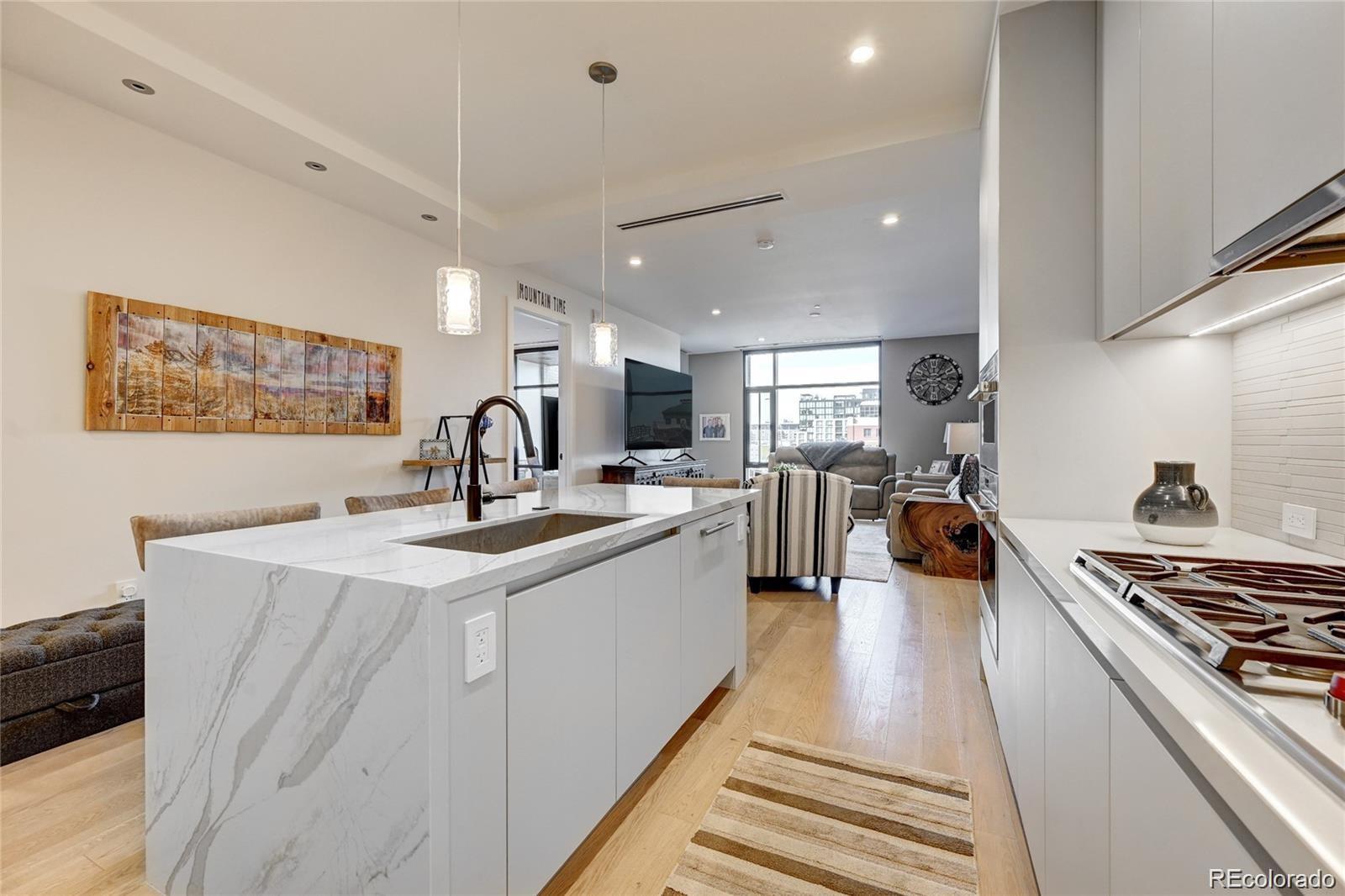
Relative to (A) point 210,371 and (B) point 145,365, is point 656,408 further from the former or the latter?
(B) point 145,365

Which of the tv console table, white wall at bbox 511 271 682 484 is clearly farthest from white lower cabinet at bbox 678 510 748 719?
white wall at bbox 511 271 682 484

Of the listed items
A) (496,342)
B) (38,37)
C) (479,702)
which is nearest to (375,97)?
(38,37)

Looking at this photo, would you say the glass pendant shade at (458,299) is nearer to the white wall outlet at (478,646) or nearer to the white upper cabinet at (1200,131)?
the white wall outlet at (478,646)

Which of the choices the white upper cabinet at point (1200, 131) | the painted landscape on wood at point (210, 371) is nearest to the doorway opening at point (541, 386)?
the painted landscape on wood at point (210, 371)

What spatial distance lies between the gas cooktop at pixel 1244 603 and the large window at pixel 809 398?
322 inches

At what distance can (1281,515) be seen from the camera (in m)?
1.51

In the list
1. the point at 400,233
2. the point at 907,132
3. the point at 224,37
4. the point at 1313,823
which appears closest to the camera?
the point at 1313,823

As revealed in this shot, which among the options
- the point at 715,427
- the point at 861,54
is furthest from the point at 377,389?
the point at 715,427

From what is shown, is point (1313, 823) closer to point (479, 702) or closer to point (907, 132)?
point (479, 702)

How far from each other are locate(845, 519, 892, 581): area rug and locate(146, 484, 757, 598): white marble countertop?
2853 mm

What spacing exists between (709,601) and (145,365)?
9.57ft

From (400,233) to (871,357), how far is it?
7395 mm

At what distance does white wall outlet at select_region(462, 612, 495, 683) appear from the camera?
102cm

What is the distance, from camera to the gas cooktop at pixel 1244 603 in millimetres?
640
